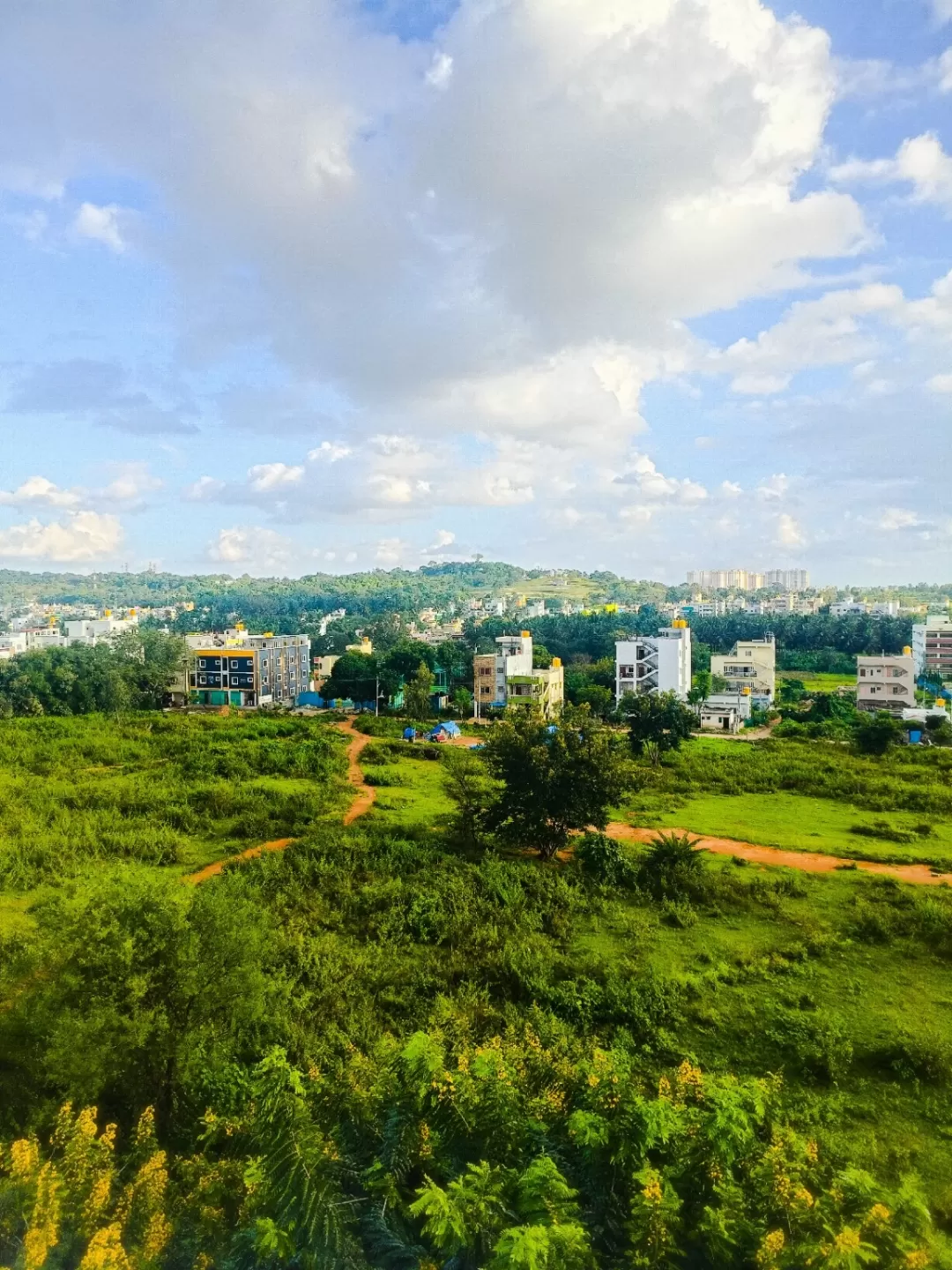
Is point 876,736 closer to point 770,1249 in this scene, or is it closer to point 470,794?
point 470,794

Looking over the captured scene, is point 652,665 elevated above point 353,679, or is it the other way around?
point 652,665

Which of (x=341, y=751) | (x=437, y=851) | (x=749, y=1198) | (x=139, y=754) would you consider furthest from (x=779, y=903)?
(x=139, y=754)

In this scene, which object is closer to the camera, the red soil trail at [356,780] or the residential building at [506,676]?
the red soil trail at [356,780]

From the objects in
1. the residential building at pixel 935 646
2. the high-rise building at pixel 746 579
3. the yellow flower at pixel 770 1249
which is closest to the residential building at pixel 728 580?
the high-rise building at pixel 746 579

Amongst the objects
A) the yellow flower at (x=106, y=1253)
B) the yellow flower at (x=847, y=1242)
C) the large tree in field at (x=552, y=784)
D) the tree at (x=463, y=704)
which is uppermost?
the yellow flower at (x=847, y=1242)

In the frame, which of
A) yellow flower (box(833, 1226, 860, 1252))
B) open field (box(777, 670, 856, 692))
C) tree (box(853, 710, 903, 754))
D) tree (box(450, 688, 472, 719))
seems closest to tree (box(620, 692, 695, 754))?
tree (box(853, 710, 903, 754))

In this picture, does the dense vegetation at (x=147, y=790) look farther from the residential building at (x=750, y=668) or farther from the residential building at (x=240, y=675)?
the residential building at (x=750, y=668)

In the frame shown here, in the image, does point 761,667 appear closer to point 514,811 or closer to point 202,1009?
point 514,811

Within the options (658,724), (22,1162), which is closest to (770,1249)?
(22,1162)
